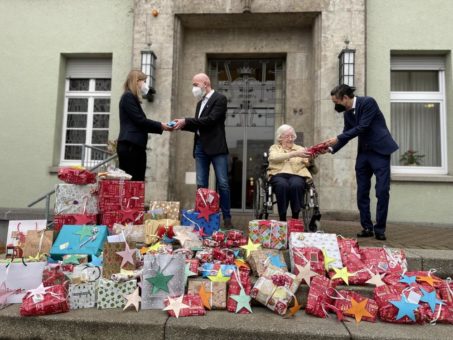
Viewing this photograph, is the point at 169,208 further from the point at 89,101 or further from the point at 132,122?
the point at 89,101

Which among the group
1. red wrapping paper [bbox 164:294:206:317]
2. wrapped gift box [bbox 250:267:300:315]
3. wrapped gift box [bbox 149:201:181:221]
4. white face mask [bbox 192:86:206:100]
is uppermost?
white face mask [bbox 192:86:206:100]

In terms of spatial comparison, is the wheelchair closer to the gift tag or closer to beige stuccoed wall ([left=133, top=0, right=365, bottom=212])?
the gift tag

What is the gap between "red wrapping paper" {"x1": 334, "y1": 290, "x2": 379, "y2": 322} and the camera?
248cm

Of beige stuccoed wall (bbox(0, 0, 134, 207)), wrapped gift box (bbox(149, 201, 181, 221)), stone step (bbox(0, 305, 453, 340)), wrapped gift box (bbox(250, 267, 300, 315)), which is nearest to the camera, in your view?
stone step (bbox(0, 305, 453, 340))

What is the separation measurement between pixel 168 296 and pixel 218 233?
38.7 inches

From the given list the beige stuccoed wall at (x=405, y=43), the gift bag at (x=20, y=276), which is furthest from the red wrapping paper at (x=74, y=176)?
the beige stuccoed wall at (x=405, y=43)

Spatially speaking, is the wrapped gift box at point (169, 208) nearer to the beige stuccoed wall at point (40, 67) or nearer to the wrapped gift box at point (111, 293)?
the wrapped gift box at point (111, 293)

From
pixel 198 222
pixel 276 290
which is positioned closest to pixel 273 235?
pixel 276 290

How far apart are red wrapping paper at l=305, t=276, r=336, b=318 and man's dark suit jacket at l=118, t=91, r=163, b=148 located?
256 centimetres

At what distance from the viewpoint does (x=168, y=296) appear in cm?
261

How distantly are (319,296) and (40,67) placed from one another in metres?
8.10

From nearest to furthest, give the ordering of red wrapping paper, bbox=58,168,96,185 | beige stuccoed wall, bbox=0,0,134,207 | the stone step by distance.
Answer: the stone step < red wrapping paper, bbox=58,168,96,185 < beige stuccoed wall, bbox=0,0,134,207

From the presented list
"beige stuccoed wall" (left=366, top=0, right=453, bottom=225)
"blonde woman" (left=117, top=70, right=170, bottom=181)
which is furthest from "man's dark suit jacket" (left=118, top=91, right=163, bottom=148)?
"beige stuccoed wall" (left=366, top=0, right=453, bottom=225)

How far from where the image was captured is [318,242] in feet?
9.96
